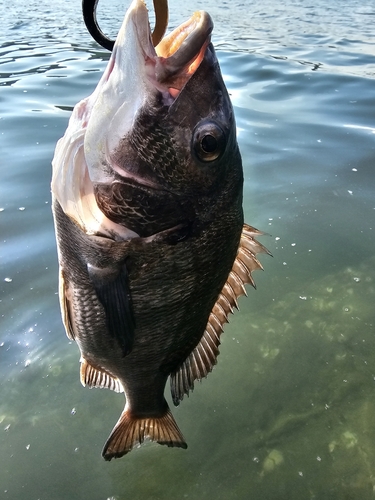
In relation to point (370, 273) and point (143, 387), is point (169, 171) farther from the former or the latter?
point (370, 273)

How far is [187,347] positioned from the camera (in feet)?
6.74

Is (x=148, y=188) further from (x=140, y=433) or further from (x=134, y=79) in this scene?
(x=140, y=433)

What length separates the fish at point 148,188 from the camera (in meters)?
1.45

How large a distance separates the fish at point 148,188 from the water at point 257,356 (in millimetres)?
876

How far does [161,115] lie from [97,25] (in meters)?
0.33

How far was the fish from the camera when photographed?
1.45m

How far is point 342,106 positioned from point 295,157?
2.13 m

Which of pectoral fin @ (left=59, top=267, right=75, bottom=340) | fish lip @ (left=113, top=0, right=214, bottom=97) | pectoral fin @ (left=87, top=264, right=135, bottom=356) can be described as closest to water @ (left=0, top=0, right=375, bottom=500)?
pectoral fin @ (left=59, top=267, right=75, bottom=340)

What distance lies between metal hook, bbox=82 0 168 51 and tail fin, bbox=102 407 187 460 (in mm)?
1570

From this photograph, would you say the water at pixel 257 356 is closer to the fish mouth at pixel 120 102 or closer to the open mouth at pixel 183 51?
the fish mouth at pixel 120 102

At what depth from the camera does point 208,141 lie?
152 cm

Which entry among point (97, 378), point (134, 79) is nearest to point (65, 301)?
point (97, 378)

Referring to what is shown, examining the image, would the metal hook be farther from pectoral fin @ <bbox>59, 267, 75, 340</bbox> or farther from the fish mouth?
pectoral fin @ <bbox>59, 267, 75, 340</bbox>

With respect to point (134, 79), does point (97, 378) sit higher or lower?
lower
